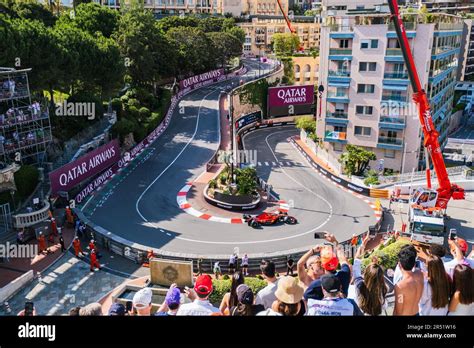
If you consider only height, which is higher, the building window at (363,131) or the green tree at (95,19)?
the green tree at (95,19)

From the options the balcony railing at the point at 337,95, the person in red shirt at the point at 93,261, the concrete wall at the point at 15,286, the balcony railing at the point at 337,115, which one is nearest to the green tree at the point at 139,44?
the balcony railing at the point at 337,95

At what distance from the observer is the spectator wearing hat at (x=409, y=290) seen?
743 cm

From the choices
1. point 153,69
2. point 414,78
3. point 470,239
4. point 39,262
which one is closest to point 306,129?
point 153,69

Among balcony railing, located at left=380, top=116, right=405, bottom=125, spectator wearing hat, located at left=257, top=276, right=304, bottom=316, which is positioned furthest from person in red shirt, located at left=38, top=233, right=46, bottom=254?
balcony railing, located at left=380, top=116, right=405, bottom=125

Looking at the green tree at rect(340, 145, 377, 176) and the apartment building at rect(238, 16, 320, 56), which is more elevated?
the apartment building at rect(238, 16, 320, 56)

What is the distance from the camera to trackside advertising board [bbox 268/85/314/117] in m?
63.1

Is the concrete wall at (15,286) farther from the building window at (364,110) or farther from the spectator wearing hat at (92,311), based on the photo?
the building window at (364,110)

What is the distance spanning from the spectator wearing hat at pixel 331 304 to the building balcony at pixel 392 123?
40.0 m

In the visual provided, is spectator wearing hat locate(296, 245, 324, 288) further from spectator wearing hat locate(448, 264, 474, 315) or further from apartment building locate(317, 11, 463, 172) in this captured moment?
apartment building locate(317, 11, 463, 172)

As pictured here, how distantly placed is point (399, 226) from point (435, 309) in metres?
24.8

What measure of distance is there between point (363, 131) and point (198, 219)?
23275 mm

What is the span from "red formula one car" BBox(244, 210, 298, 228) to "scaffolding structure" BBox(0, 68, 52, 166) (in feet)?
50.7

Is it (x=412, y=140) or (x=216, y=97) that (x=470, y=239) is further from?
(x=216, y=97)

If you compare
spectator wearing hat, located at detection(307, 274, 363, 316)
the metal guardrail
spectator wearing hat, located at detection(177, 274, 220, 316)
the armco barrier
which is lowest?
the armco barrier
